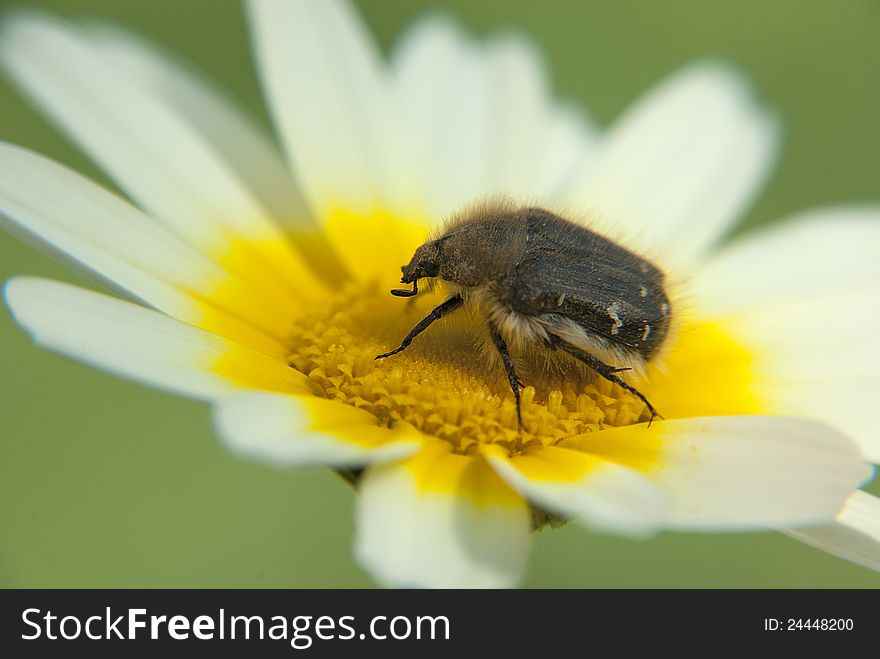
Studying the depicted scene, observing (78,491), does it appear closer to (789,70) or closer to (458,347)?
(458,347)

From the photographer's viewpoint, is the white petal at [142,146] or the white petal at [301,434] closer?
the white petal at [301,434]

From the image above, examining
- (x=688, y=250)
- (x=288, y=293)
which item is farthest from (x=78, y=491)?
(x=688, y=250)

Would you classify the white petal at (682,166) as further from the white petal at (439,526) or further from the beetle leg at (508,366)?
the white petal at (439,526)

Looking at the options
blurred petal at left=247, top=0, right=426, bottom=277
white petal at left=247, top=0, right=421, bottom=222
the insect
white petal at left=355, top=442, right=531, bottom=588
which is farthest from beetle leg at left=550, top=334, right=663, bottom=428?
white petal at left=247, top=0, right=421, bottom=222

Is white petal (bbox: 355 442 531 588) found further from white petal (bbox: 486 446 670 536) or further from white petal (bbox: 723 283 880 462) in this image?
white petal (bbox: 723 283 880 462)

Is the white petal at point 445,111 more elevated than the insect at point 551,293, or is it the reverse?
the white petal at point 445,111

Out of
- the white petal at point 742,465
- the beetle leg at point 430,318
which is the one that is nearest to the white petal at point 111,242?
the beetle leg at point 430,318
